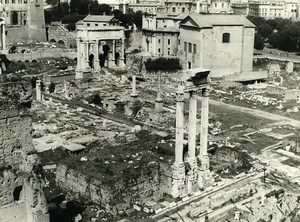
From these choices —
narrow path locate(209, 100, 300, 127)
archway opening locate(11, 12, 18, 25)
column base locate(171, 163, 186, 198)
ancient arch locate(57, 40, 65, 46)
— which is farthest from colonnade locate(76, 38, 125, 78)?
column base locate(171, 163, 186, 198)

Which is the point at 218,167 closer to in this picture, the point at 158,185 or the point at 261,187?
the point at 261,187

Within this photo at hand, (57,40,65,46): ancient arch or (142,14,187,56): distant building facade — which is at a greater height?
(142,14,187,56): distant building facade

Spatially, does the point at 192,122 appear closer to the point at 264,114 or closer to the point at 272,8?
the point at 264,114

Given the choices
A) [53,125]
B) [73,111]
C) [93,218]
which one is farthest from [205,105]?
[73,111]

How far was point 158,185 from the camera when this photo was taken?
82.4 ft

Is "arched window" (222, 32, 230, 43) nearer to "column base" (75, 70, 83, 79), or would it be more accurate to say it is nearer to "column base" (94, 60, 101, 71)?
"column base" (94, 60, 101, 71)

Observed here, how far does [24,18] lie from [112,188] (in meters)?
61.8

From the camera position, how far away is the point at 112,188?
74.6 ft

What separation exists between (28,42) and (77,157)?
5202 centimetres

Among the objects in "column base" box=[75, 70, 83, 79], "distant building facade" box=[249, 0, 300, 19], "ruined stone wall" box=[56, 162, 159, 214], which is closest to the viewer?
"ruined stone wall" box=[56, 162, 159, 214]

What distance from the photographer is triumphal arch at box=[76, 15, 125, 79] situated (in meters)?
61.5

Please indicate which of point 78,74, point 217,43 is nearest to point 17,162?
point 78,74

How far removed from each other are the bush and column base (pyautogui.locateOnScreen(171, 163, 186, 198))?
130 feet

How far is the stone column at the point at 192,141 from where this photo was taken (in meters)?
24.9
